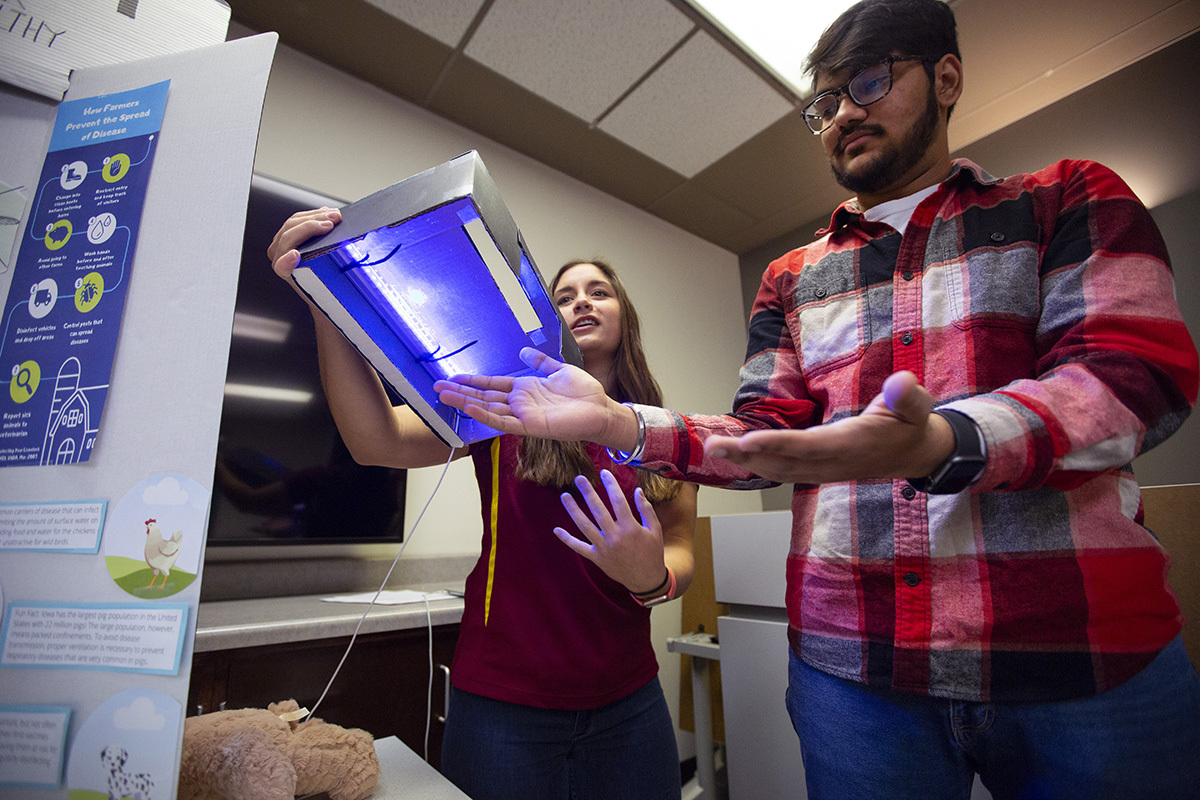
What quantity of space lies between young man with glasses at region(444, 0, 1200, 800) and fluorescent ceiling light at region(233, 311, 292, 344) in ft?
3.50

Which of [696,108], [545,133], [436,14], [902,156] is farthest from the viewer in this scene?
[545,133]

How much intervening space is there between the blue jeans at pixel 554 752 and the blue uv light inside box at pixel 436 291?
46 cm

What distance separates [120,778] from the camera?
41 cm

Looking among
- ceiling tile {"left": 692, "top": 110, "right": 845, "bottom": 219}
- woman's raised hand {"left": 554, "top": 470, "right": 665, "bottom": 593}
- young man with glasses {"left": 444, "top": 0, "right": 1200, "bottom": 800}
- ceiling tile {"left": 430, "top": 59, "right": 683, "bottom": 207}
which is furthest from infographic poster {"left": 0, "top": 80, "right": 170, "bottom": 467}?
ceiling tile {"left": 692, "top": 110, "right": 845, "bottom": 219}

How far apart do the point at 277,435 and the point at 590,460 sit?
954 mm

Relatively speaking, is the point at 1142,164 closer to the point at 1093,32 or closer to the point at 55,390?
the point at 1093,32

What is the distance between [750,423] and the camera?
723 millimetres

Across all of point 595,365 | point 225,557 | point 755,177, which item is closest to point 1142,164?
point 755,177

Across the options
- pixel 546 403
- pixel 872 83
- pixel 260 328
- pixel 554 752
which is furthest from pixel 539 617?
pixel 260 328

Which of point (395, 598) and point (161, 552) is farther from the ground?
point (161, 552)

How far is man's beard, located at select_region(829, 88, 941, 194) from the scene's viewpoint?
2.37 ft

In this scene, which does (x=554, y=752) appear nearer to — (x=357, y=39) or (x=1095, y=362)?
(x=1095, y=362)

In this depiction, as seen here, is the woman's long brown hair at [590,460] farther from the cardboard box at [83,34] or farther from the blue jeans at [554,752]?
the cardboard box at [83,34]

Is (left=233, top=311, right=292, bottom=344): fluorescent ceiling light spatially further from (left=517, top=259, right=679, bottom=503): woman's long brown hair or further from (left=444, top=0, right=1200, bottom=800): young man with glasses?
(left=444, top=0, right=1200, bottom=800): young man with glasses
